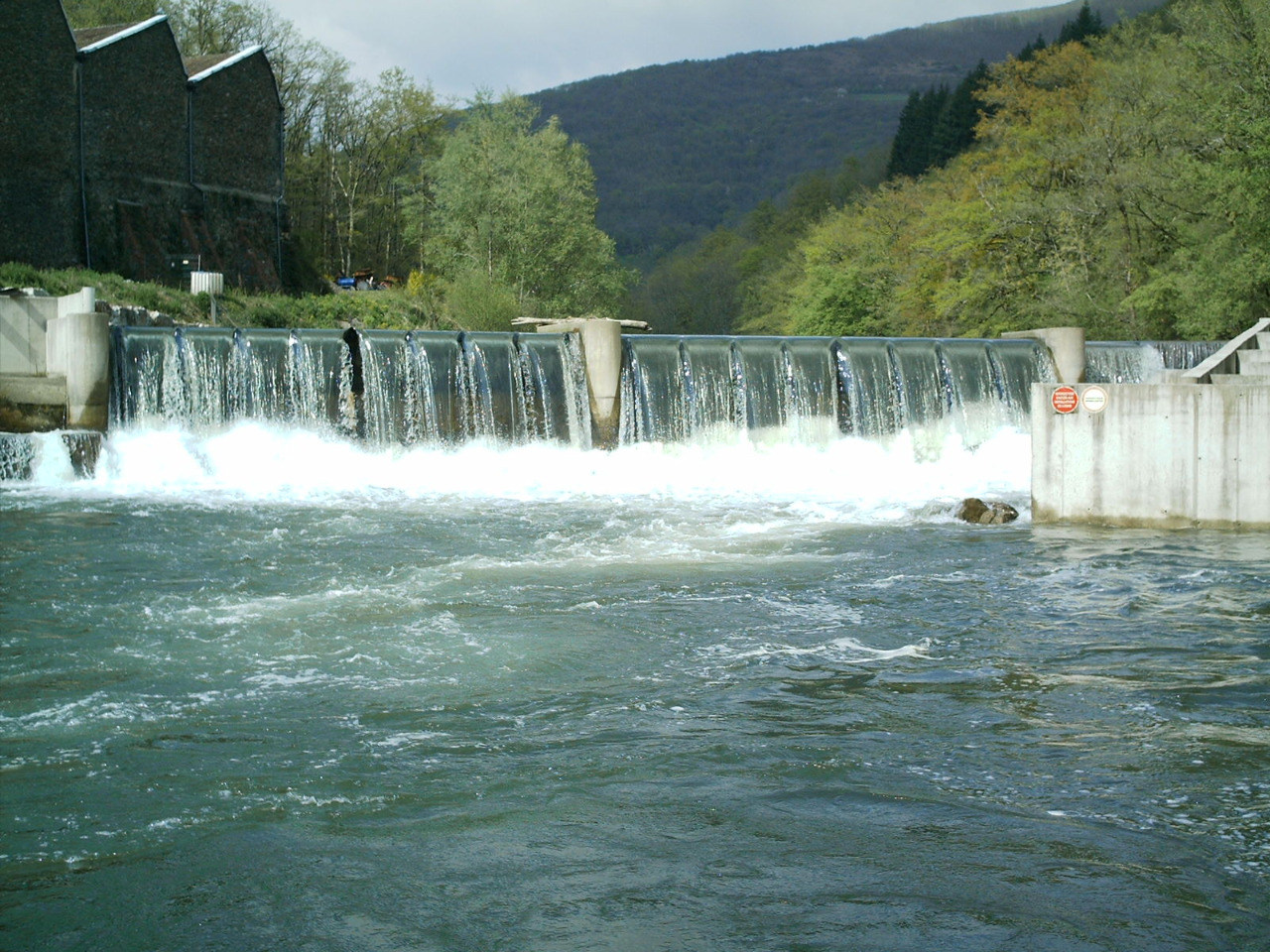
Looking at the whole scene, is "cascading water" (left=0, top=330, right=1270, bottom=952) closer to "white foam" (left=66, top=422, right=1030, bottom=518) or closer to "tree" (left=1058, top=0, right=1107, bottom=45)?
"white foam" (left=66, top=422, right=1030, bottom=518)

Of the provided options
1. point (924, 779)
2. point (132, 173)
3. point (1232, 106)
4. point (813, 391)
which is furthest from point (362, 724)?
point (132, 173)

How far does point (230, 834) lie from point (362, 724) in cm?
170

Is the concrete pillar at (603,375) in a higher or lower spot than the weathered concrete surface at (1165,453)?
higher

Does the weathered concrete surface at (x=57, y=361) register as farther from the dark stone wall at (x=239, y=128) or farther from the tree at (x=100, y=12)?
the tree at (x=100, y=12)

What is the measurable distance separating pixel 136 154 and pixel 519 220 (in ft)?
53.5

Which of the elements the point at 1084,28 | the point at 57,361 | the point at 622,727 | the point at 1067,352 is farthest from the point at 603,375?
the point at 1084,28

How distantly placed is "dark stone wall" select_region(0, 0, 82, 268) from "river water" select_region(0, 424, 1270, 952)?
22.7 meters

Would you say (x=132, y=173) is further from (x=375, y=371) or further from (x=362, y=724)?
(x=362, y=724)

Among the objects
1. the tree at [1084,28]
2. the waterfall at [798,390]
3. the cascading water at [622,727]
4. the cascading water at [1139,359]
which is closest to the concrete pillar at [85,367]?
the cascading water at [622,727]

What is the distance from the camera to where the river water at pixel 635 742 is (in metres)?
5.04

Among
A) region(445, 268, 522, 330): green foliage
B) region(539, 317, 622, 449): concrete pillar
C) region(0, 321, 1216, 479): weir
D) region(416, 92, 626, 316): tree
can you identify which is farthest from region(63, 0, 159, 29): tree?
region(539, 317, 622, 449): concrete pillar

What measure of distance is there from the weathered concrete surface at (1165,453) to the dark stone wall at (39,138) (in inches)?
1143

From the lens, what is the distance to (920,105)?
92062 millimetres

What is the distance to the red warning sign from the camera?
14.4 metres
